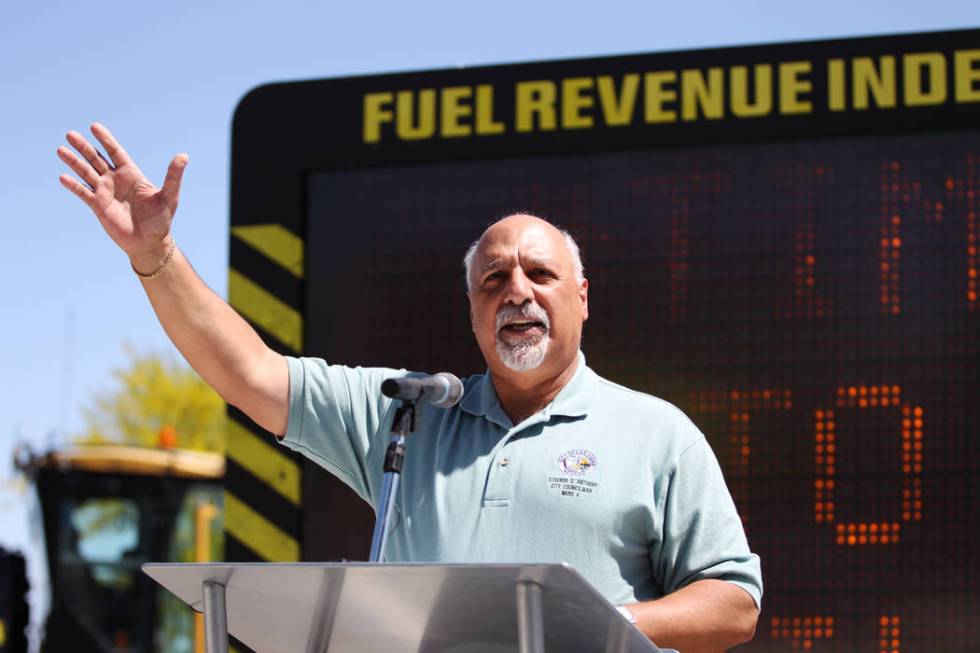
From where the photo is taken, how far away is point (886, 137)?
4070mm

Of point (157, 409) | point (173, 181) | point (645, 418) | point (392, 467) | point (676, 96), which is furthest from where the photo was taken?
point (157, 409)

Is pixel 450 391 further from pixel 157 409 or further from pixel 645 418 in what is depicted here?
pixel 157 409

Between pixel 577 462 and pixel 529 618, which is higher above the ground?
pixel 577 462

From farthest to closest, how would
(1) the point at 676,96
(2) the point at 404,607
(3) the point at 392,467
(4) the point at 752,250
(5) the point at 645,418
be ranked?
(1) the point at 676,96 < (4) the point at 752,250 < (5) the point at 645,418 < (3) the point at 392,467 < (2) the point at 404,607

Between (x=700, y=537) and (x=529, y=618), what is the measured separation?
0.86 m

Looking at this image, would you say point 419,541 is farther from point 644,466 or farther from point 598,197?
point 598,197

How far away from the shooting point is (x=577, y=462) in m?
2.91

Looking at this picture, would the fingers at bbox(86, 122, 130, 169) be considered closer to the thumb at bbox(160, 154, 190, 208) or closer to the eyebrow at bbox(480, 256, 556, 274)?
the thumb at bbox(160, 154, 190, 208)

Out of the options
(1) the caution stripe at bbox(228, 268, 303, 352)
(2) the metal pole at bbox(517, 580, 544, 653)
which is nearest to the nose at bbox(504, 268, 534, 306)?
(2) the metal pole at bbox(517, 580, 544, 653)

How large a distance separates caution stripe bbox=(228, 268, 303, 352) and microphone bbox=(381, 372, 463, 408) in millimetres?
1706

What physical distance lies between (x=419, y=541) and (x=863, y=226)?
1.67 meters

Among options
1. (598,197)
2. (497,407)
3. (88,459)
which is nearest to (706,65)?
(598,197)

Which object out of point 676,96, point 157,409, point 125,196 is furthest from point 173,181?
point 157,409

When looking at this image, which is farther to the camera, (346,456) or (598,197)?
(598,197)
